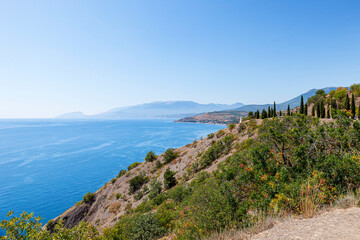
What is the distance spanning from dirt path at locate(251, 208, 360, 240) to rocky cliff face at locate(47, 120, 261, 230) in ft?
82.1

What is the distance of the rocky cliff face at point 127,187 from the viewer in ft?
107

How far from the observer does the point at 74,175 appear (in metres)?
65.7

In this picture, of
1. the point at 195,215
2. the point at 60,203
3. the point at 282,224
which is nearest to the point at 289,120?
the point at 282,224

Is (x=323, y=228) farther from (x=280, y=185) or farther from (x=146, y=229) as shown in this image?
(x=146, y=229)

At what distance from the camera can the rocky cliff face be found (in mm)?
32719

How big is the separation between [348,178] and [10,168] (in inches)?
3957

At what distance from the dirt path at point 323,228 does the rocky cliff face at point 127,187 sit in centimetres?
2504

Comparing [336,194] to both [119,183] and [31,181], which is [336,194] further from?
[31,181]

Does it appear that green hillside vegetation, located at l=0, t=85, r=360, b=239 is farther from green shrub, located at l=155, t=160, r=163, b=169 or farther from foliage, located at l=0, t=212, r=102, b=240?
green shrub, located at l=155, t=160, r=163, b=169

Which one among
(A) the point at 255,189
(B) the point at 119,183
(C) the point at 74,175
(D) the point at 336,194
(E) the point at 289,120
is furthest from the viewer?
(C) the point at 74,175

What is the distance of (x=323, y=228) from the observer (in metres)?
4.97

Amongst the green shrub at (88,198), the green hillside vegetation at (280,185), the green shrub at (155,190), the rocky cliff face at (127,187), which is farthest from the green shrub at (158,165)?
the green hillside vegetation at (280,185)

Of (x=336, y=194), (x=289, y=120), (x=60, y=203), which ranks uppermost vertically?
Result: (x=289, y=120)

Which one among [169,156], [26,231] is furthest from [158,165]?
[26,231]
